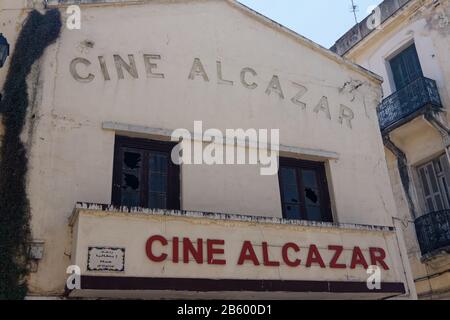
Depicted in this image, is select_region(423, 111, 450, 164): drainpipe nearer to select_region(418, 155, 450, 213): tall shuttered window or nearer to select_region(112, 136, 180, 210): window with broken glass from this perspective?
select_region(418, 155, 450, 213): tall shuttered window

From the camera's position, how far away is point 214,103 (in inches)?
402

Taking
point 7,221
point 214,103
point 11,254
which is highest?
point 214,103

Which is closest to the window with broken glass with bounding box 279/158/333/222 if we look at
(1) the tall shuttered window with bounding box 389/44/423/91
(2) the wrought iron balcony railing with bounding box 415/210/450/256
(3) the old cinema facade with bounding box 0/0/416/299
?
(3) the old cinema facade with bounding box 0/0/416/299

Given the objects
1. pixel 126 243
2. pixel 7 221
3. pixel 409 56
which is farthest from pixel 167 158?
pixel 409 56

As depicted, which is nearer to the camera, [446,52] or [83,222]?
[83,222]

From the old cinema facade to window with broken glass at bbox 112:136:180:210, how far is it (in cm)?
2

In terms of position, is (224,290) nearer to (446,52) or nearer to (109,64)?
(109,64)

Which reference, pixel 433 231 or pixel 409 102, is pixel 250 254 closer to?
pixel 433 231

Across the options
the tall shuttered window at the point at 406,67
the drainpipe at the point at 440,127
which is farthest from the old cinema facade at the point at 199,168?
the tall shuttered window at the point at 406,67

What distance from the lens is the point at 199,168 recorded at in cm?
951

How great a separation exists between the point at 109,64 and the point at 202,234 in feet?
11.8

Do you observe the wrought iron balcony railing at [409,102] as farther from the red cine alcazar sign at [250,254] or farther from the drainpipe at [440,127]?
the red cine alcazar sign at [250,254]

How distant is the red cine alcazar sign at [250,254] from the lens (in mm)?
7910

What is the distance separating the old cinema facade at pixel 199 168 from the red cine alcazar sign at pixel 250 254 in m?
0.02
